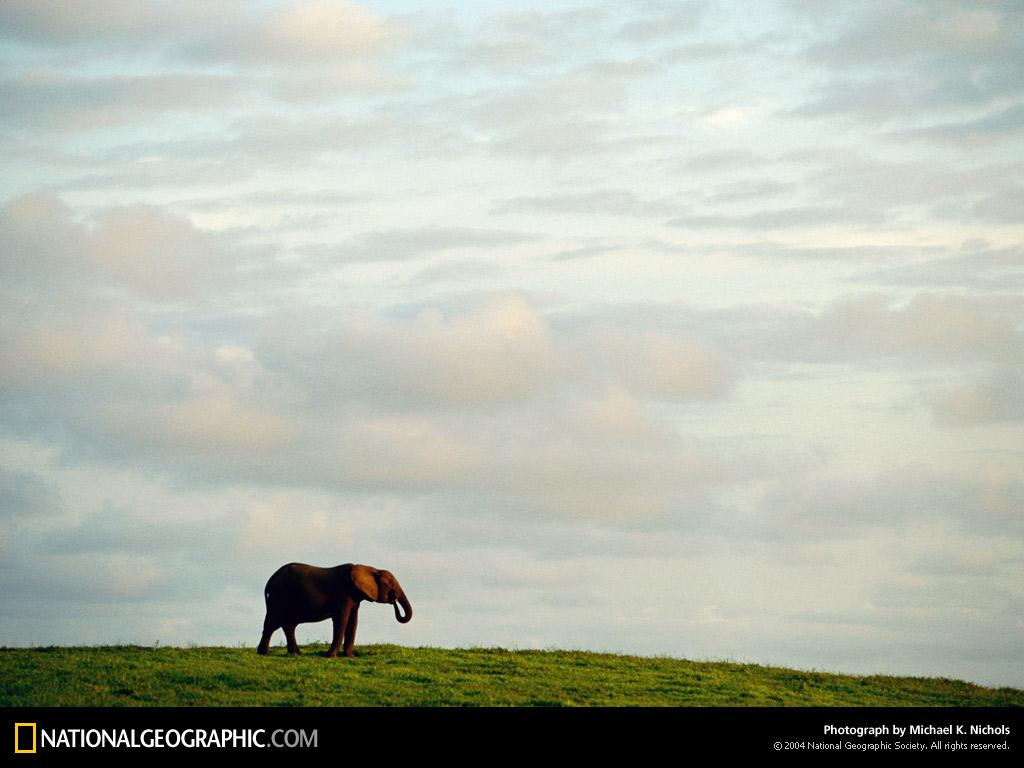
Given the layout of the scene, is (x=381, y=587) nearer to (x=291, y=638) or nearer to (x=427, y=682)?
(x=291, y=638)

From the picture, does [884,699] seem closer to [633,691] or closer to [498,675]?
[633,691]

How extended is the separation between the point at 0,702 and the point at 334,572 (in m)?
12.5

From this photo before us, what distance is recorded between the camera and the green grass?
3234 cm

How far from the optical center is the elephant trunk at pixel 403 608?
42.4 metres

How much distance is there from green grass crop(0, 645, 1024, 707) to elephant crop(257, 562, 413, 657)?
871 millimetres
